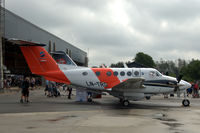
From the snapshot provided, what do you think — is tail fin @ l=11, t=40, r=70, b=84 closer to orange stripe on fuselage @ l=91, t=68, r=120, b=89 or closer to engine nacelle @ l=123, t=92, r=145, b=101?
orange stripe on fuselage @ l=91, t=68, r=120, b=89

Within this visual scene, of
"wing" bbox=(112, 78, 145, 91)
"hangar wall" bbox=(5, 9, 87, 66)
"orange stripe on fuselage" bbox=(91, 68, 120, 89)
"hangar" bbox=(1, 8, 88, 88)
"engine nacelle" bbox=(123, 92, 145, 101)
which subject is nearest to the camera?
"wing" bbox=(112, 78, 145, 91)

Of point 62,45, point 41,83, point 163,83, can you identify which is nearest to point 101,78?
point 163,83

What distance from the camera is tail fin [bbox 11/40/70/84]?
647 inches

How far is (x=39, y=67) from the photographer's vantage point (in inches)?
651

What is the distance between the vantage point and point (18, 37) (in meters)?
35.5

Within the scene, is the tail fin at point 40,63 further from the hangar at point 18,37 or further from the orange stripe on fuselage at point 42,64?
the hangar at point 18,37

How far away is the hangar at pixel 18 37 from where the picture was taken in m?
31.9

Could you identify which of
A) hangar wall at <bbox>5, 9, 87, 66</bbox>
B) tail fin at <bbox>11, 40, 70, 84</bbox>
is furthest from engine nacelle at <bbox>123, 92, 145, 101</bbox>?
hangar wall at <bbox>5, 9, 87, 66</bbox>

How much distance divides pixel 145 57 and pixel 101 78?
289ft

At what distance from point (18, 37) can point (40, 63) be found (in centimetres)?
2125

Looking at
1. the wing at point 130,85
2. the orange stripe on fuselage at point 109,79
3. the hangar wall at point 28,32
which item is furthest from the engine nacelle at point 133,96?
the hangar wall at point 28,32

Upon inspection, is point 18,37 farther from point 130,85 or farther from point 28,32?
point 130,85

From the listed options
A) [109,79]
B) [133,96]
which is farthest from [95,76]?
[133,96]

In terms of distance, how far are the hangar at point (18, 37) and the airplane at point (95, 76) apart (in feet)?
37.8
